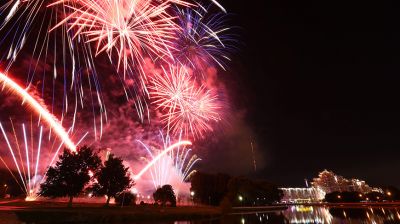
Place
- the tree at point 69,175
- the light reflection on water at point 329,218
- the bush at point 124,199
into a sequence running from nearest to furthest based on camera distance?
the light reflection on water at point 329,218 → the tree at point 69,175 → the bush at point 124,199

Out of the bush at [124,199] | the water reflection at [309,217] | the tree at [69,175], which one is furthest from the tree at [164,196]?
the water reflection at [309,217]

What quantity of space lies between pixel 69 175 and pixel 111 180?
26.6ft

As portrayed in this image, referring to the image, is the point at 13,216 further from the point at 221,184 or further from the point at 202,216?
the point at 221,184

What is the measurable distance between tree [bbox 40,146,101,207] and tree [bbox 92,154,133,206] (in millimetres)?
2442

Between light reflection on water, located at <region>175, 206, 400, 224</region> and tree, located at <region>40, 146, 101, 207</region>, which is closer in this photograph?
light reflection on water, located at <region>175, 206, 400, 224</region>

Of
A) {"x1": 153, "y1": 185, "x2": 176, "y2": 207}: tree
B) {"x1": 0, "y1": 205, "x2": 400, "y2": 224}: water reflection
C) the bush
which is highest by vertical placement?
{"x1": 153, "y1": 185, "x2": 176, "y2": 207}: tree

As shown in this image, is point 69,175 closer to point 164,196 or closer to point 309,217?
point 164,196

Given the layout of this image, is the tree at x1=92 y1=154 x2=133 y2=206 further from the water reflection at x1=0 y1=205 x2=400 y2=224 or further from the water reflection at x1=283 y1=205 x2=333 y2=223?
the water reflection at x1=283 y1=205 x2=333 y2=223

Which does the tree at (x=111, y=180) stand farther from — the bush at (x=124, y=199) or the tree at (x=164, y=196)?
the tree at (x=164, y=196)

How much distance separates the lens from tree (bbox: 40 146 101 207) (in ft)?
159

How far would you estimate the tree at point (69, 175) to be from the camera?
48562 millimetres

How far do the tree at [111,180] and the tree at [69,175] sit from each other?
8.01 ft

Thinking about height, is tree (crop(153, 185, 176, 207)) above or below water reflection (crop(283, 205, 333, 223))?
above

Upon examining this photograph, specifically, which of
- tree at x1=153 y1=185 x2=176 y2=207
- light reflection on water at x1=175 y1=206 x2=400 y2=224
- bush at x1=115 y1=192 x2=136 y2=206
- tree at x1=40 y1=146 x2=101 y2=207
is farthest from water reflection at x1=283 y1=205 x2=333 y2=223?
tree at x1=40 y1=146 x2=101 y2=207
